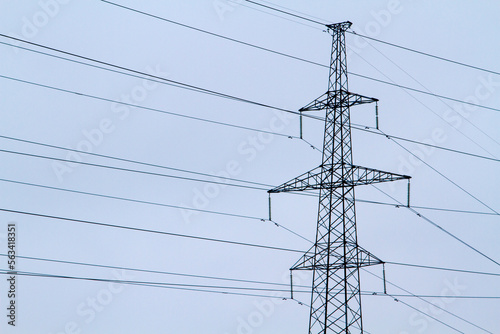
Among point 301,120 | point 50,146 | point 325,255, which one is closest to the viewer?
point 50,146

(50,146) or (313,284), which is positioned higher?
(50,146)

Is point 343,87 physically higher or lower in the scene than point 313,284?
higher

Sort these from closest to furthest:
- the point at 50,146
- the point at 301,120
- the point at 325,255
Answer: the point at 50,146, the point at 325,255, the point at 301,120

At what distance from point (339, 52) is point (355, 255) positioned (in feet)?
26.2

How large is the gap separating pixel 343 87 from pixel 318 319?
8802mm

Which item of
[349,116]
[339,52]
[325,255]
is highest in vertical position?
[339,52]

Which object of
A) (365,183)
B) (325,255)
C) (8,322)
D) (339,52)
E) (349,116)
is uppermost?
(339,52)

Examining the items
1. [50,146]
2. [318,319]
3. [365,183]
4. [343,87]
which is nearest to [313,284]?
[318,319]

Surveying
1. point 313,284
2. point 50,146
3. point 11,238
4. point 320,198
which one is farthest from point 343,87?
point 11,238

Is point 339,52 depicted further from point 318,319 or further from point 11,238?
point 11,238

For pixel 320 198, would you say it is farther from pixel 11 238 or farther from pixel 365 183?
pixel 11 238

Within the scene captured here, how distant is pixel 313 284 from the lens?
39.4 metres

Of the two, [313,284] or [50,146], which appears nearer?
[50,146]

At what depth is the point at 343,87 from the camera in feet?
133
